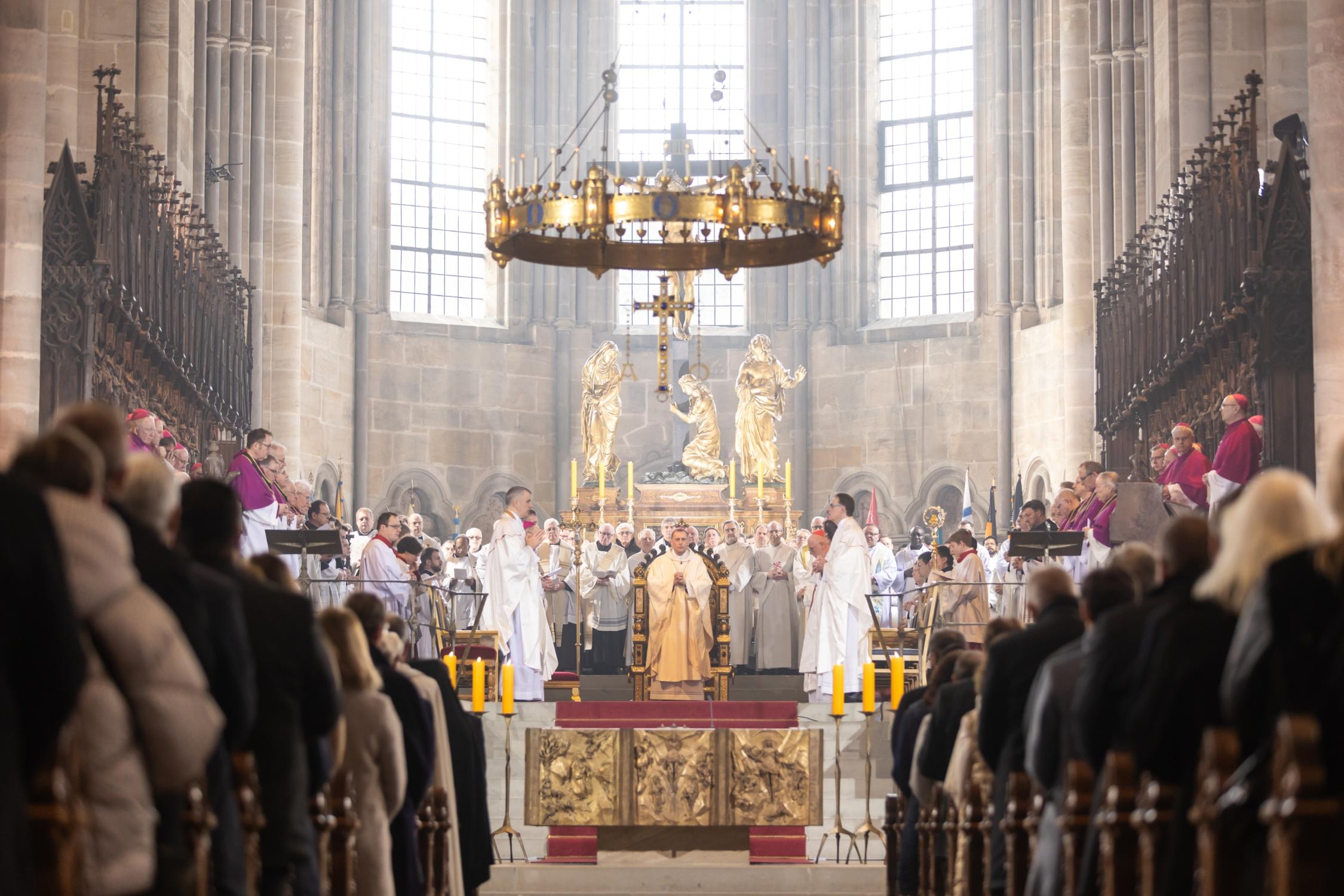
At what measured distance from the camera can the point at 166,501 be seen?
4.69 meters

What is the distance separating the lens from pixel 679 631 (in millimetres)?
16906

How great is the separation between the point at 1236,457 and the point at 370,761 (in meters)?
7.51

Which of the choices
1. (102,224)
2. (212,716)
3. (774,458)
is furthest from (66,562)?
(774,458)

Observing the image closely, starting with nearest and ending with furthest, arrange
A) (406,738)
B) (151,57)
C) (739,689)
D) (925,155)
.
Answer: (406,738), (151,57), (739,689), (925,155)

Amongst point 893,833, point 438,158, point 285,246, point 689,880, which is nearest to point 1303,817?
point 893,833

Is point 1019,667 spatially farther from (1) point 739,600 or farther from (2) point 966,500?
(2) point 966,500

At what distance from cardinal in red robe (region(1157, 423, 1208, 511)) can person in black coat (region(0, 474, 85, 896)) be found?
10248 mm

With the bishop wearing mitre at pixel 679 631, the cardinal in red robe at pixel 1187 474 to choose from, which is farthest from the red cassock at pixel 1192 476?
the bishop wearing mitre at pixel 679 631

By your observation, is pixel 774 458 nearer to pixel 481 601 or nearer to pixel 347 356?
pixel 347 356

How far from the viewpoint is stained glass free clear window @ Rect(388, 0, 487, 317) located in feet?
92.5

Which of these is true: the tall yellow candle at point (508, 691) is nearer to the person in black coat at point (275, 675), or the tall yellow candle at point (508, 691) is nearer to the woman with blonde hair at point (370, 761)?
the woman with blonde hair at point (370, 761)

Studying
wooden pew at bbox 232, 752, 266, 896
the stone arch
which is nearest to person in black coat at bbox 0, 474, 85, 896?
wooden pew at bbox 232, 752, 266, 896

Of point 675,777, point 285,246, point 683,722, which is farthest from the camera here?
point 285,246

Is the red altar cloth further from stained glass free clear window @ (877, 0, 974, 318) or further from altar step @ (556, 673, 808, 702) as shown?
stained glass free clear window @ (877, 0, 974, 318)
